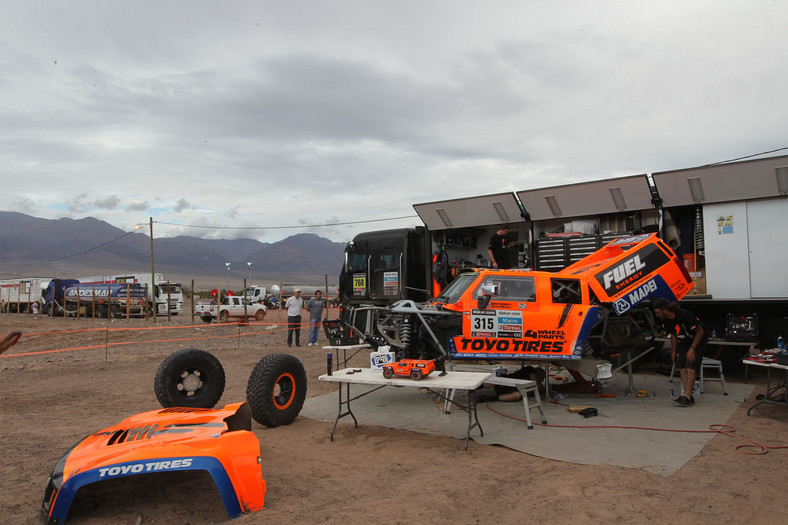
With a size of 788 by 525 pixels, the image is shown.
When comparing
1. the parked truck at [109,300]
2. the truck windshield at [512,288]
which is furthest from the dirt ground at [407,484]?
the parked truck at [109,300]

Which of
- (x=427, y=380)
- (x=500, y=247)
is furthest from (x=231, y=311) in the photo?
(x=427, y=380)

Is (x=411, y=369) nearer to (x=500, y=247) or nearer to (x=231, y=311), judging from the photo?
(x=500, y=247)

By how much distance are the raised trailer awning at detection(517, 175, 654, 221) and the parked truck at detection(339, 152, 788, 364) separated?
0.06 ft

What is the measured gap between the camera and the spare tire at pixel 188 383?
6730 millimetres

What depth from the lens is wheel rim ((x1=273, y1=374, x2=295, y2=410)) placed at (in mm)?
6852

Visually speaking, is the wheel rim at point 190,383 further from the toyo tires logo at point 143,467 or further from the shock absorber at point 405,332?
the toyo tires logo at point 143,467

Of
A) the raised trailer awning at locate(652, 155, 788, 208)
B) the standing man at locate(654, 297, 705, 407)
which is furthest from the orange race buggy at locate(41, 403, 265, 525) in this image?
the raised trailer awning at locate(652, 155, 788, 208)

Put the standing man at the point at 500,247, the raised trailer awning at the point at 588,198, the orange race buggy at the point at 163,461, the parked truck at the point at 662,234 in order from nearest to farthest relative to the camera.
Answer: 1. the orange race buggy at the point at 163,461
2. the parked truck at the point at 662,234
3. the raised trailer awning at the point at 588,198
4. the standing man at the point at 500,247

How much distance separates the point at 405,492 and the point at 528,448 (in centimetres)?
174

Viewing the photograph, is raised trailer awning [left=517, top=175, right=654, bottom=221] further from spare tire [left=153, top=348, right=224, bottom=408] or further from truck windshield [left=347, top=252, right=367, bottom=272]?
spare tire [left=153, top=348, right=224, bottom=408]

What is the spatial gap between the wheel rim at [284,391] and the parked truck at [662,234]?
1.38 metres

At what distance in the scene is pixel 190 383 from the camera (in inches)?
296

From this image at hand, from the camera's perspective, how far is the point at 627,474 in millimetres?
4859

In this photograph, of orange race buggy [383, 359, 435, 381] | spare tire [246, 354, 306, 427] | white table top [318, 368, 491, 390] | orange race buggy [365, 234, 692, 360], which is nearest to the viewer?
white table top [318, 368, 491, 390]
